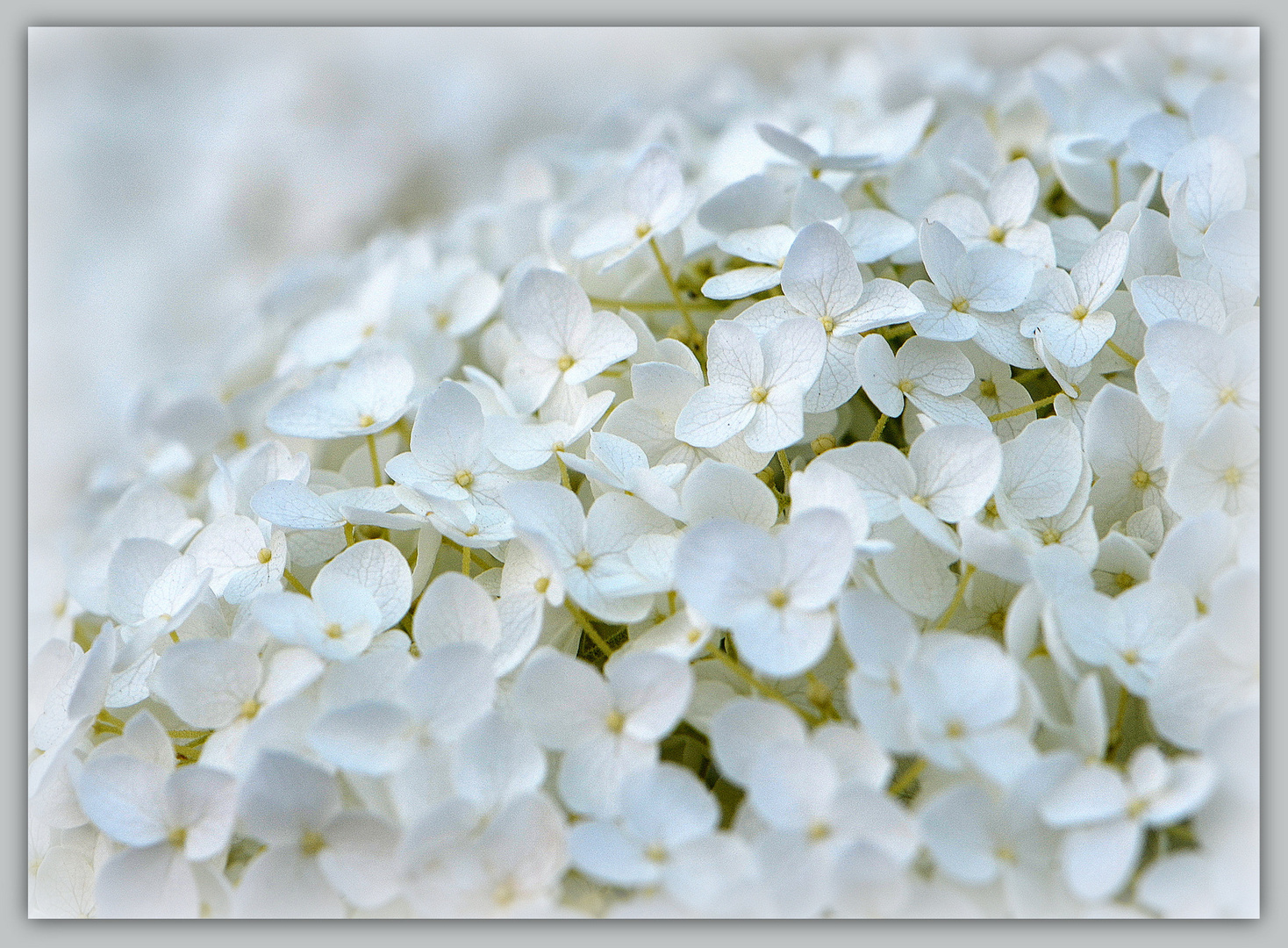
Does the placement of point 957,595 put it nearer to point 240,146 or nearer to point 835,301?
point 835,301

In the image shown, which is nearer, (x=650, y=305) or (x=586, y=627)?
(x=586, y=627)

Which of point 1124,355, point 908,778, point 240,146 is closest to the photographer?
point 908,778

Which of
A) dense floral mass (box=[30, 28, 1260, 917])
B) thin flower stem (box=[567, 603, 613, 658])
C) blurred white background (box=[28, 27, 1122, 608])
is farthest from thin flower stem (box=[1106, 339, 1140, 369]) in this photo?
blurred white background (box=[28, 27, 1122, 608])

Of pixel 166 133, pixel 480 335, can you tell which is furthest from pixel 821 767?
pixel 166 133

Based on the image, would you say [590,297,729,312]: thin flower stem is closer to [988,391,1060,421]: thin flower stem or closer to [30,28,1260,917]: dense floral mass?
[30,28,1260,917]: dense floral mass

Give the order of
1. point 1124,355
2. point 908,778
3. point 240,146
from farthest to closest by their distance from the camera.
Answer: point 240,146 < point 1124,355 < point 908,778

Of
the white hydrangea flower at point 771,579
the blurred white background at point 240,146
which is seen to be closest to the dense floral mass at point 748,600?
the white hydrangea flower at point 771,579

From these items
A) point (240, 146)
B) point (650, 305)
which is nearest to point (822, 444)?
point (650, 305)
